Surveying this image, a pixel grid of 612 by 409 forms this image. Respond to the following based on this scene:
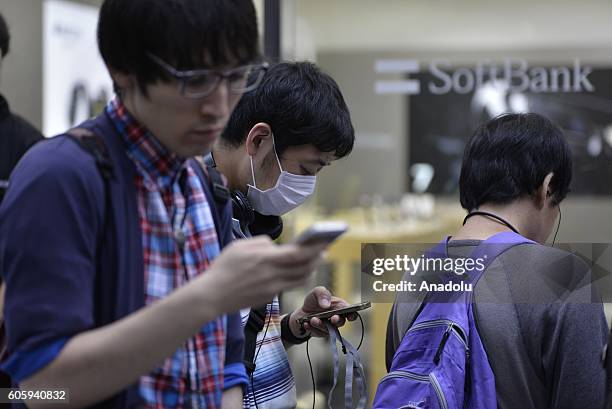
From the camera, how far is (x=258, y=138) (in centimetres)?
218

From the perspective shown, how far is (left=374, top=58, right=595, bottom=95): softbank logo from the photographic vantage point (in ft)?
13.4

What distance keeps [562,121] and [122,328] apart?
11.4 feet

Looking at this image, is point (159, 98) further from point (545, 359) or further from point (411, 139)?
point (411, 139)

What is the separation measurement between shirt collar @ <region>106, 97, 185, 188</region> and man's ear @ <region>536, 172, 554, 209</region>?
1.13 m

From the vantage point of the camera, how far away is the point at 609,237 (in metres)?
4.36

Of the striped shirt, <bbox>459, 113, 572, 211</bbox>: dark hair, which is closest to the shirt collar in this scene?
the striped shirt

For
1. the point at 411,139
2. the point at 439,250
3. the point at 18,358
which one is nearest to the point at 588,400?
the point at 439,250

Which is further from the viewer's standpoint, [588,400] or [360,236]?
[360,236]

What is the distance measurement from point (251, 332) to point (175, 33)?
0.96 meters

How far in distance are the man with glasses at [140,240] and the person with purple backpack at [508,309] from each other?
2.32 ft

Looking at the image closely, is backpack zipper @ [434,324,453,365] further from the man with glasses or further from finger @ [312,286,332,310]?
the man with glasses

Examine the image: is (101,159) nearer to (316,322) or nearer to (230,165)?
(230,165)

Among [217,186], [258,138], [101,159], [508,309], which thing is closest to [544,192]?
[508,309]

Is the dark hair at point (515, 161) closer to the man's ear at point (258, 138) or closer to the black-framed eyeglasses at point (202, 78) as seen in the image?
the man's ear at point (258, 138)
